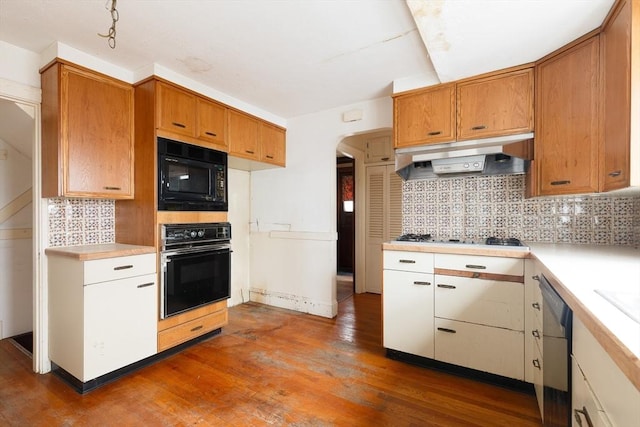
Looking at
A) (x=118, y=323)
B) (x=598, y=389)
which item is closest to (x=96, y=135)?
(x=118, y=323)

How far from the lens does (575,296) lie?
0.87 meters

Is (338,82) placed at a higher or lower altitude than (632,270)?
higher

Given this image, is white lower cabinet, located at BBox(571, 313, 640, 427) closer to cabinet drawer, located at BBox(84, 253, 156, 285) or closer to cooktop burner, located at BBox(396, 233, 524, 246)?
cooktop burner, located at BBox(396, 233, 524, 246)

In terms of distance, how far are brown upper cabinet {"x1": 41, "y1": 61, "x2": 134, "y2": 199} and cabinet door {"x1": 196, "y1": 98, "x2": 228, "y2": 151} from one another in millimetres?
527

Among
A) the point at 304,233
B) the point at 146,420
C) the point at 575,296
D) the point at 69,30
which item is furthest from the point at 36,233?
the point at 575,296

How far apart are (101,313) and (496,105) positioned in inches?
123

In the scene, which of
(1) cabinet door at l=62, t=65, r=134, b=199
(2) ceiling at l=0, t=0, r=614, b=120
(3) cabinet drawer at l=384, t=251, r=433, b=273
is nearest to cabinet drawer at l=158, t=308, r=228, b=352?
(1) cabinet door at l=62, t=65, r=134, b=199

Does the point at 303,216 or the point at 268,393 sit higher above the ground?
the point at 303,216

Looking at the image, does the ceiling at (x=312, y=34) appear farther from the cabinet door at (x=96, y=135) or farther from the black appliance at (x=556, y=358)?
the black appliance at (x=556, y=358)

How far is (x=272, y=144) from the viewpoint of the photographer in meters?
3.43

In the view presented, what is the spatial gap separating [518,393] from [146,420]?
7.33 ft

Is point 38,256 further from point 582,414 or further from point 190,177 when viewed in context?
point 582,414

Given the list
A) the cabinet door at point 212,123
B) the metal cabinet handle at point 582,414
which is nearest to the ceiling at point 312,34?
the cabinet door at point 212,123

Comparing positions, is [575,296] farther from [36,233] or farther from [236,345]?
[36,233]
